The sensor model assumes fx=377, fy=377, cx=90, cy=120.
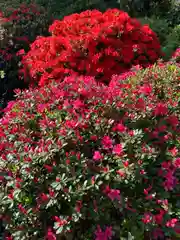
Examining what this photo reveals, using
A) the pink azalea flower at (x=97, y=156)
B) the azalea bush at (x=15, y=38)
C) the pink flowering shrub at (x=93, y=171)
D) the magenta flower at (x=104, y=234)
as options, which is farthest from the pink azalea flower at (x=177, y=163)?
the azalea bush at (x=15, y=38)

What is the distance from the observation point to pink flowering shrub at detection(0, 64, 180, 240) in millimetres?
2418

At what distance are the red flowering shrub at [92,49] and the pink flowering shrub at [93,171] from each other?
165cm

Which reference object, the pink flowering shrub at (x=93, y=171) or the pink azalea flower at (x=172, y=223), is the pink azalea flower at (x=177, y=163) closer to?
the pink flowering shrub at (x=93, y=171)

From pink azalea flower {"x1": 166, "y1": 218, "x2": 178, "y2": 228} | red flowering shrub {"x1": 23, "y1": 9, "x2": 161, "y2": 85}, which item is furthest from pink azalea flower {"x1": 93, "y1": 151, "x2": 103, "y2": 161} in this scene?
red flowering shrub {"x1": 23, "y1": 9, "x2": 161, "y2": 85}

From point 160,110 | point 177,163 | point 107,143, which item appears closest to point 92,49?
point 160,110

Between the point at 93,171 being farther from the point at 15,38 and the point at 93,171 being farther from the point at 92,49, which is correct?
the point at 15,38

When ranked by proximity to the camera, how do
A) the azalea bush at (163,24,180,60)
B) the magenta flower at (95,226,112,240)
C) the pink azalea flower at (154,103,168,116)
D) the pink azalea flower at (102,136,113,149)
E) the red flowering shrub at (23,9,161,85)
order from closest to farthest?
the magenta flower at (95,226,112,240) < the pink azalea flower at (102,136,113,149) < the pink azalea flower at (154,103,168,116) < the red flowering shrub at (23,9,161,85) < the azalea bush at (163,24,180,60)

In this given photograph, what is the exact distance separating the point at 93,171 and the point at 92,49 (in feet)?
7.59

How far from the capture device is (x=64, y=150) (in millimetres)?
2615

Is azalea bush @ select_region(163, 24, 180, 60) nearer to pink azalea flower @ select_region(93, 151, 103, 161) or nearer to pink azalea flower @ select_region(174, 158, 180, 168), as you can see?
pink azalea flower @ select_region(174, 158, 180, 168)

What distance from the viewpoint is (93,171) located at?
2.50 meters

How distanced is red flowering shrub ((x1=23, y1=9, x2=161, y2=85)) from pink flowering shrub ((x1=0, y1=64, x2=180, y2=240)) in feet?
5.40

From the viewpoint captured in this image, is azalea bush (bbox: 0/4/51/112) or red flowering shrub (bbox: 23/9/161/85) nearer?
red flowering shrub (bbox: 23/9/161/85)

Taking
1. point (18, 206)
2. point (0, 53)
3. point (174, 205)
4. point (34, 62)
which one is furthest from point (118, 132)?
point (0, 53)
